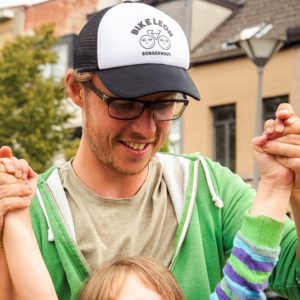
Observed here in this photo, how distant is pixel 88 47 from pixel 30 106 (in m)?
18.1

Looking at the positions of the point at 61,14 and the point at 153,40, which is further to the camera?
the point at 61,14

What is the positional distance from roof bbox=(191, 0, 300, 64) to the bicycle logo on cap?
62.4 ft

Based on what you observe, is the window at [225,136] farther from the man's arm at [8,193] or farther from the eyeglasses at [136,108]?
the man's arm at [8,193]

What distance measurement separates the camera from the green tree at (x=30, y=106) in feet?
68.5

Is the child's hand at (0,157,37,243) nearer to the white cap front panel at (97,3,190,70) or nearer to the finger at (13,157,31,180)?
the finger at (13,157,31,180)

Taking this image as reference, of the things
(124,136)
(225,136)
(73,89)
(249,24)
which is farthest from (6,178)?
(249,24)

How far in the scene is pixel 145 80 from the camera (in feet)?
9.57

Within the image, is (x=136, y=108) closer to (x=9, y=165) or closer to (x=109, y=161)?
(x=109, y=161)

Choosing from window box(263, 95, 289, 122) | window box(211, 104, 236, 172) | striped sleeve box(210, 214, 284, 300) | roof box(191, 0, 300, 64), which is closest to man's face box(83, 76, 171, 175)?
striped sleeve box(210, 214, 284, 300)

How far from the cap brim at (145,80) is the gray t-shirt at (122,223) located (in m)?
0.36

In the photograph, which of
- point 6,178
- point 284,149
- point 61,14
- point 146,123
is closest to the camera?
point 284,149

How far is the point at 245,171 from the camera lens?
74.3 ft

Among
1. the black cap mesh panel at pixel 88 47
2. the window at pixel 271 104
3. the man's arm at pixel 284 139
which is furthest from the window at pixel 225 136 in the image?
the man's arm at pixel 284 139

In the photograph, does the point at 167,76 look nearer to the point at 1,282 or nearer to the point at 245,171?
the point at 1,282
